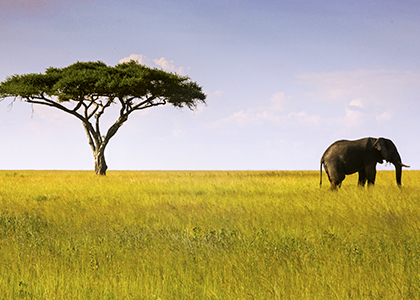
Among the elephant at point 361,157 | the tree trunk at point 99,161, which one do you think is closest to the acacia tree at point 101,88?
the tree trunk at point 99,161

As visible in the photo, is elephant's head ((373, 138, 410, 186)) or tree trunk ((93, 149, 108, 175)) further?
tree trunk ((93, 149, 108, 175))

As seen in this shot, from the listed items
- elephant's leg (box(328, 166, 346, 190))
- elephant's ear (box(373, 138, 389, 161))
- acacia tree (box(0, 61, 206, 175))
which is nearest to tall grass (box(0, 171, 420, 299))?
elephant's leg (box(328, 166, 346, 190))

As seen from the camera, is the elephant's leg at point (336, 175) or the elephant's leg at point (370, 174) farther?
the elephant's leg at point (336, 175)

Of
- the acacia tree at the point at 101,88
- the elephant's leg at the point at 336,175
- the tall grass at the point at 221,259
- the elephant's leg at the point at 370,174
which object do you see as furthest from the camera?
the acacia tree at the point at 101,88

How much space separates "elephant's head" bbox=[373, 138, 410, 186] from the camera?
13023mm

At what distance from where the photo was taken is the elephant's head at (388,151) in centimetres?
1302

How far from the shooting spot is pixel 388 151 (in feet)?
43.3

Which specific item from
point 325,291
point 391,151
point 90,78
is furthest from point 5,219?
point 90,78

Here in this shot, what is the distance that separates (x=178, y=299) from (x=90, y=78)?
25617 millimetres

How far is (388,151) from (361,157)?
1080 mm

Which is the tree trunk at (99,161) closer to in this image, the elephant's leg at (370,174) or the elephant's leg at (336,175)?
the elephant's leg at (336,175)

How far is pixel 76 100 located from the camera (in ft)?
96.1

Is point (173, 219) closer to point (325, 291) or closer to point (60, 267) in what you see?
point (60, 267)

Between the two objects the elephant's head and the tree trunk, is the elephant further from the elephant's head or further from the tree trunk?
the tree trunk
